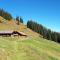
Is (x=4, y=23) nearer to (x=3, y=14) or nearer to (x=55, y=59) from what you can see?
(x=3, y=14)

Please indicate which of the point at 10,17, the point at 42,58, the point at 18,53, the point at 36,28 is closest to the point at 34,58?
the point at 42,58

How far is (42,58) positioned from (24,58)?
14.7 feet

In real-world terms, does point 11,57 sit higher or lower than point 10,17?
lower

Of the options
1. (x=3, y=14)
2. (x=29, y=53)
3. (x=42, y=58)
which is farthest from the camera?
(x=3, y=14)

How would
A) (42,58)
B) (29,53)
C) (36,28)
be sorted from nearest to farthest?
1. (42,58)
2. (29,53)
3. (36,28)

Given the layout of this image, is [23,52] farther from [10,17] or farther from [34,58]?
[10,17]

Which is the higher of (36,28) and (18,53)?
(36,28)

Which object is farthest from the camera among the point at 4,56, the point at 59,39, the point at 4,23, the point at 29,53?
the point at 4,23

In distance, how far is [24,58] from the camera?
4534 centimetres

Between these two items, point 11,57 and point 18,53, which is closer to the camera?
point 11,57

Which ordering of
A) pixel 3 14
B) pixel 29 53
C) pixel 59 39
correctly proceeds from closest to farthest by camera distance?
pixel 29 53
pixel 59 39
pixel 3 14

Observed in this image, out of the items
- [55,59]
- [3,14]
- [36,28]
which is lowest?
[55,59]

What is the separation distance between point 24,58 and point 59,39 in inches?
4582

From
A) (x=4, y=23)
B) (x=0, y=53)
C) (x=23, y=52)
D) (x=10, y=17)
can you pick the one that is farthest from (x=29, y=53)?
(x=10, y=17)
